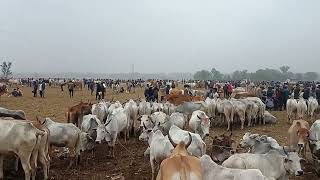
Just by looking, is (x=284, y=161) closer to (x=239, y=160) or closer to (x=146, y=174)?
(x=239, y=160)

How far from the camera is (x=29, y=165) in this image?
9680mm

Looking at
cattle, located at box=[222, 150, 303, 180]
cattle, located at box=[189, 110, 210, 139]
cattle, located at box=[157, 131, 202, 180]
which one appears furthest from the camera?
cattle, located at box=[189, 110, 210, 139]

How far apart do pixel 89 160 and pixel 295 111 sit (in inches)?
496

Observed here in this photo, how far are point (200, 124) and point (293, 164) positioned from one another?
5973 mm

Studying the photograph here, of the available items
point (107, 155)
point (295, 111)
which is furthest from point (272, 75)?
point (107, 155)

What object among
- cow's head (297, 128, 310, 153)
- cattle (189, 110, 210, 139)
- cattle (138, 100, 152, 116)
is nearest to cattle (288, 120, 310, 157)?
cow's head (297, 128, 310, 153)

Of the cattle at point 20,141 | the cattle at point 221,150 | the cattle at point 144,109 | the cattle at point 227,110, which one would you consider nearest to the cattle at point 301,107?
the cattle at point 227,110

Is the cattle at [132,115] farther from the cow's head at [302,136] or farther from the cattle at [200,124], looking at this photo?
the cow's head at [302,136]

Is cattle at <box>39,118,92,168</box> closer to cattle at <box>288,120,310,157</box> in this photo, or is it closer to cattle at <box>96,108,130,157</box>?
cattle at <box>96,108,130,157</box>

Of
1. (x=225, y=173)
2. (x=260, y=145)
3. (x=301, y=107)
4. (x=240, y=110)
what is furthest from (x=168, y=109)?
(x=225, y=173)

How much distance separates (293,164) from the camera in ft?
28.1

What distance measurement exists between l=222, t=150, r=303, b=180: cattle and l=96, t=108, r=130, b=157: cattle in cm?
572

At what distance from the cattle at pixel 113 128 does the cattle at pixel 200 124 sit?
100 inches

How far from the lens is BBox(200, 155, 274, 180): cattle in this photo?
6.72m
